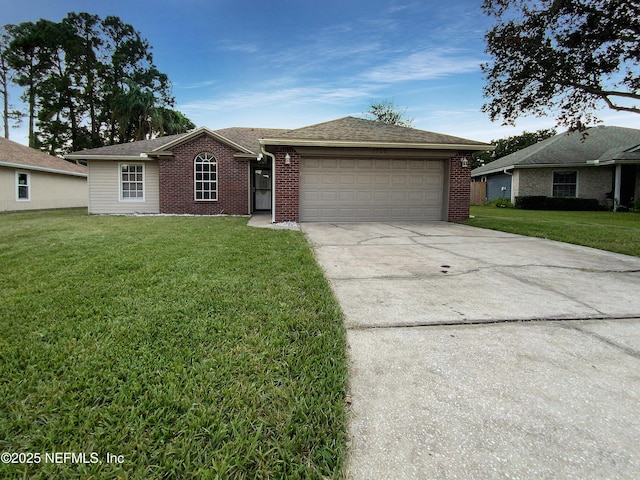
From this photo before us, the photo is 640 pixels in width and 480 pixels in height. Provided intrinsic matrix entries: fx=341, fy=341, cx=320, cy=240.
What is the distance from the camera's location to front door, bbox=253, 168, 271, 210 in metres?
15.6

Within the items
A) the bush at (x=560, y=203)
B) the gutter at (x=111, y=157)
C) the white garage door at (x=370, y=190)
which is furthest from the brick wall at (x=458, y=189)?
the gutter at (x=111, y=157)

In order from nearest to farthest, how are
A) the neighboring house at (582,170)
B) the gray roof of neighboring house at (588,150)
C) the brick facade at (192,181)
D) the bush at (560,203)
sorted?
the brick facade at (192,181), the gray roof of neighboring house at (588,150), the neighboring house at (582,170), the bush at (560,203)

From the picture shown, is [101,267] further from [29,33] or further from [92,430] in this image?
[29,33]

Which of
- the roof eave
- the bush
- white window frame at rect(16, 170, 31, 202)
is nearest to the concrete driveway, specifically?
the roof eave

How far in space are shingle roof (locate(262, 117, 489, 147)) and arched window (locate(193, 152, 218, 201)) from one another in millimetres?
4303

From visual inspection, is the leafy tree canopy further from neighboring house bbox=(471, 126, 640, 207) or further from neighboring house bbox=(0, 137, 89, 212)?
neighboring house bbox=(471, 126, 640, 207)

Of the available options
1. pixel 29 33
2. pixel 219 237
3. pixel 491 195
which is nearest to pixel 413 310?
pixel 219 237

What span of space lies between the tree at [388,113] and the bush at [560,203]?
62.0 feet

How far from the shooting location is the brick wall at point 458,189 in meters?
10.9

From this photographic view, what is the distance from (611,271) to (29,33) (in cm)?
4163

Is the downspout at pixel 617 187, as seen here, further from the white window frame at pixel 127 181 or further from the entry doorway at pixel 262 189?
the white window frame at pixel 127 181

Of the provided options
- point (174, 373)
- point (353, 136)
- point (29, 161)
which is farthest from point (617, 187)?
point (29, 161)

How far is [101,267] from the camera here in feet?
14.9

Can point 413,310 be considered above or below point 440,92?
below
